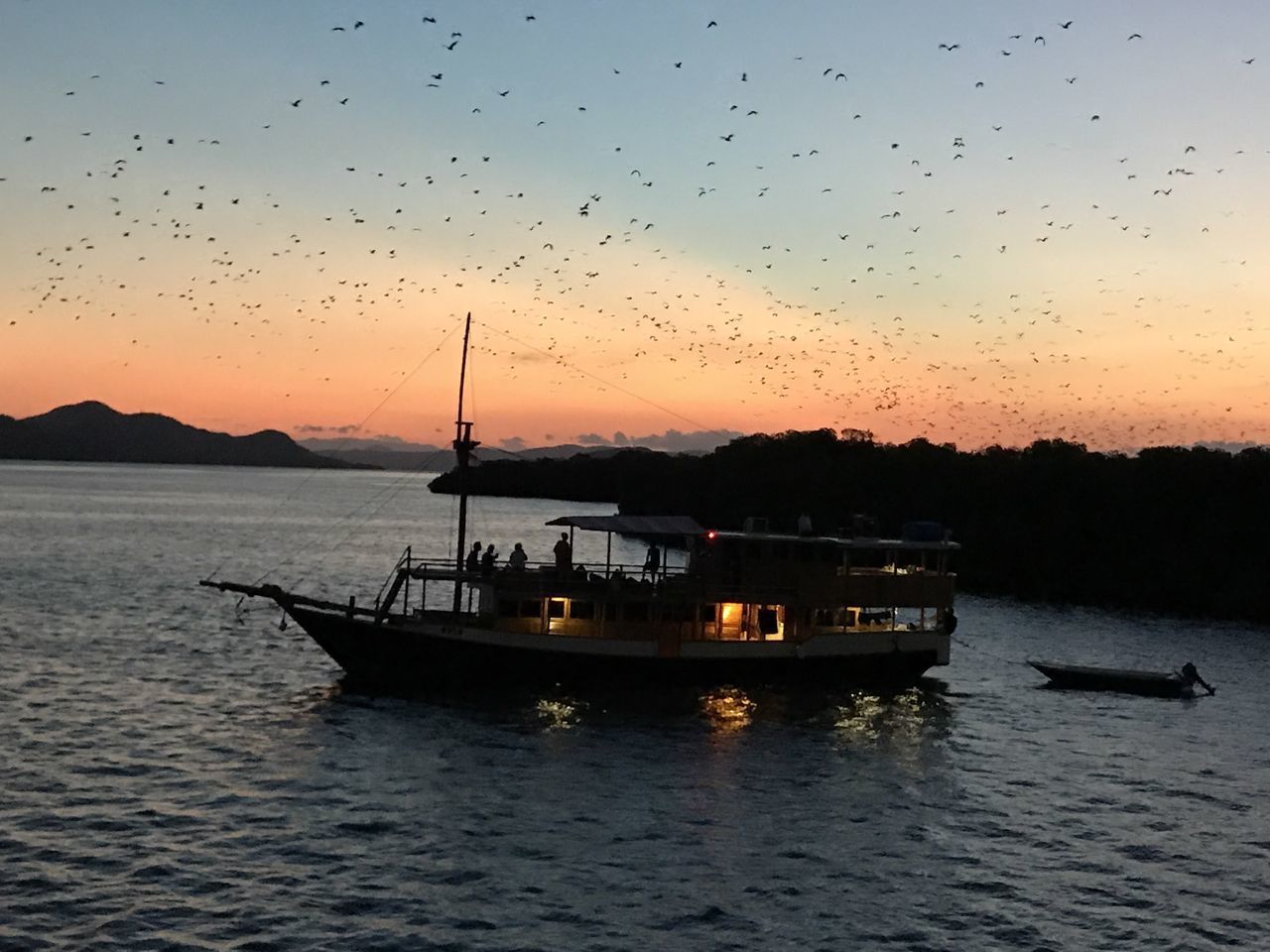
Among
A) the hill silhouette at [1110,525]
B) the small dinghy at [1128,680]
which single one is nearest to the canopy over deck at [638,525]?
the small dinghy at [1128,680]

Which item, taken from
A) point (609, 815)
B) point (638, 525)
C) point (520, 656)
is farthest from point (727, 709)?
point (609, 815)

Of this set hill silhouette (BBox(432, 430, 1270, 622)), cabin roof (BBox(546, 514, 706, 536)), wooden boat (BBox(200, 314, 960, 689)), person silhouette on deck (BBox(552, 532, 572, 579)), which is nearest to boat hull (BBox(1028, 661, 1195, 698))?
wooden boat (BBox(200, 314, 960, 689))

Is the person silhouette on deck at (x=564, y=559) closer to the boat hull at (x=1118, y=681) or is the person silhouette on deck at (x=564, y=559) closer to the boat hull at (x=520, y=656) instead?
the boat hull at (x=520, y=656)

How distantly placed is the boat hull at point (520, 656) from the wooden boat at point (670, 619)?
52 mm

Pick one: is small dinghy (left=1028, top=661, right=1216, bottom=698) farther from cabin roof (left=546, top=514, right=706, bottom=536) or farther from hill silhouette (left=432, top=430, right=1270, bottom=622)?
hill silhouette (left=432, top=430, right=1270, bottom=622)

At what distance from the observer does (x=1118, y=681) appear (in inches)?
2170

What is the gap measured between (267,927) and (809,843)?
13052 mm

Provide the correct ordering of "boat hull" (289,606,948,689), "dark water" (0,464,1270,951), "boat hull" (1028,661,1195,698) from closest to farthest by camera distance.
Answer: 1. "dark water" (0,464,1270,951)
2. "boat hull" (289,606,948,689)
3. "boat hull" (1028,661,1195,698)

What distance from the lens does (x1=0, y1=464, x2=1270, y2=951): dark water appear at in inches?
969

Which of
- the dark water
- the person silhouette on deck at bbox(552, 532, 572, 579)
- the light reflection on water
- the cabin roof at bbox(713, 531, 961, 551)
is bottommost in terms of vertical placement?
the dark water

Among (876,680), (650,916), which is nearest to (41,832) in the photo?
(650,916)

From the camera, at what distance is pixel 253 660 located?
5644cm

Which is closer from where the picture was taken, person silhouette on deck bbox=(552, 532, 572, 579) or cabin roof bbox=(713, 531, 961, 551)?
person silhouette on deck bbox=(552, 532, 572, 579)

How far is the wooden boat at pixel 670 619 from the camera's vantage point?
4694 cm
